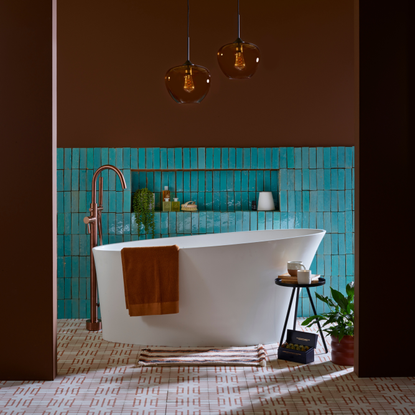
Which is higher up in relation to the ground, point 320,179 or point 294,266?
point 320,179

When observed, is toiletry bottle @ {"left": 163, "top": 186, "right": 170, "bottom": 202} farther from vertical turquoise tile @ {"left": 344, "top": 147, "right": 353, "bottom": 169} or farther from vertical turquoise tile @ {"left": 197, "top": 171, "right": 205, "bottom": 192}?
vertical turquoise tile @ {"left": 344, "top": 147, "right": 353, "bottom": 169}

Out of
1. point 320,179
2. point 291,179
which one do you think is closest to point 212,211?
point 291,179

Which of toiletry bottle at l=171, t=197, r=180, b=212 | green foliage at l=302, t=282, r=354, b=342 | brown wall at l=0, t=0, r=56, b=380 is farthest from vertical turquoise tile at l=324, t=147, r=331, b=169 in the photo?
brown wall at l=0, t=0, r=56, b=380

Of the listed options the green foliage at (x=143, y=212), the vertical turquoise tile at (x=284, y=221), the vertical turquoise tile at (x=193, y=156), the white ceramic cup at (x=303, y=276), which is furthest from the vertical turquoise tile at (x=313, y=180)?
the green foliage at (x=143, y=212)

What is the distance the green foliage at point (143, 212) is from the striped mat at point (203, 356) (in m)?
1.24

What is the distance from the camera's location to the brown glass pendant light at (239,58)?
2.67 m

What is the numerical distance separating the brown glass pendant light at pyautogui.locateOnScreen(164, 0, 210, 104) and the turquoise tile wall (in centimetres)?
136

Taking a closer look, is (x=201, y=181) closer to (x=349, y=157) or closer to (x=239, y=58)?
(x=349, y=157)

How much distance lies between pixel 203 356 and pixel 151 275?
61 cm

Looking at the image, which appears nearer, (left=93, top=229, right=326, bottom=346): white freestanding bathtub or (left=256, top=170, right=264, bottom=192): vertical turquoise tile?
(left=93, top=229, right=326, bottom=346): white freestanding bathtub

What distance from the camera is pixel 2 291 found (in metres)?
2.54

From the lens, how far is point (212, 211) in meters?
4.11

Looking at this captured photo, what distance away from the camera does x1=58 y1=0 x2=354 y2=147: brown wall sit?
4.07 meters
